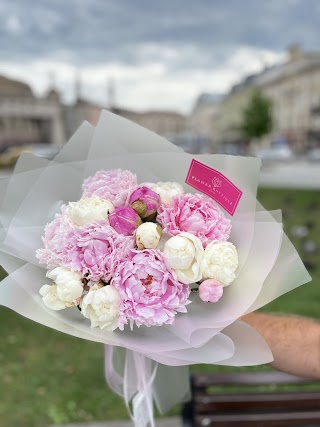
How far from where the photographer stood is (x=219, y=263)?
1.05m

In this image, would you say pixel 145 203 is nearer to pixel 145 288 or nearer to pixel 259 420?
pixel 145 288

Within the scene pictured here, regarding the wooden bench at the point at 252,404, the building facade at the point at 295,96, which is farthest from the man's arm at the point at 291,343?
the building facade at the point at 295,96

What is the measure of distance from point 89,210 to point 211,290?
0.32m

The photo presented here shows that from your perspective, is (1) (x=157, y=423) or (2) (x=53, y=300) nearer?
(2) (x=53, y=300)

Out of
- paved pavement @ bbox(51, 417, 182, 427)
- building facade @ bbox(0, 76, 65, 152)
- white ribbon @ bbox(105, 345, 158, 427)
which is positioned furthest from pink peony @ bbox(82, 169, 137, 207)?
building facade @ bbox(0, 76, 65, 152)

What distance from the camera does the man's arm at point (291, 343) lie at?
55.3 inches

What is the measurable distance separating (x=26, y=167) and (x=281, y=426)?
176 centimetres

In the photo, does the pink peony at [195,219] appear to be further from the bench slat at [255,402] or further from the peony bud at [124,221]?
the bench slat at [255,402]

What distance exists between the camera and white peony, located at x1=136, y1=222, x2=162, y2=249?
1029mm

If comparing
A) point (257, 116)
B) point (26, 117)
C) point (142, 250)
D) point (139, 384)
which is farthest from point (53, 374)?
point (26, 117)

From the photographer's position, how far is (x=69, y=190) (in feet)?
4.21

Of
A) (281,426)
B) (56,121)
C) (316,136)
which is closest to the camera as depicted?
(281,426)

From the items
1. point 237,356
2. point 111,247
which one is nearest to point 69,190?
point 111,247

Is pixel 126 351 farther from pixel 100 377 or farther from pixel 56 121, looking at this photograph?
pixel 56 121
